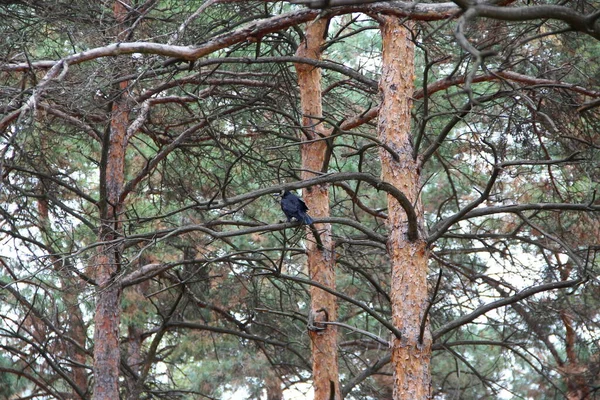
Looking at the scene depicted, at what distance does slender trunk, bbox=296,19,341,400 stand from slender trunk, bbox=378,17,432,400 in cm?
114

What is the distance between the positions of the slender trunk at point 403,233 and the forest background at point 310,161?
0.04ft

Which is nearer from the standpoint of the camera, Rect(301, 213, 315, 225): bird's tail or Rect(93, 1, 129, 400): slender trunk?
Rect(301, 213, 315, 225): bird's tail

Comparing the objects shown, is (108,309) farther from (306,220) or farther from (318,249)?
(306,220)

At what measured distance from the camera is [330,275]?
7789 millimetres

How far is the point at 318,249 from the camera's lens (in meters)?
7.80

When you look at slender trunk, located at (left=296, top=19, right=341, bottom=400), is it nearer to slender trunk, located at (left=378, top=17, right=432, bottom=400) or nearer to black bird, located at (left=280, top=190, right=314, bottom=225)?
black bird, located at (left=280, top=190, right=314, bottom=225)

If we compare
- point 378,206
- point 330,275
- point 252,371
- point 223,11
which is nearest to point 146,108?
point 223,11

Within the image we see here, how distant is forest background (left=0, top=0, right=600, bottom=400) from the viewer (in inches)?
217

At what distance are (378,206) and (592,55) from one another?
5408mm

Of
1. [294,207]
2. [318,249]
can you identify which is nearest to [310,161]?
[318,249]

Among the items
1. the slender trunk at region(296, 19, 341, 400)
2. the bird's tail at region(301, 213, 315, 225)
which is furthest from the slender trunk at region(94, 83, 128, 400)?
the bird's tail at region(301, 213, 315, 225)

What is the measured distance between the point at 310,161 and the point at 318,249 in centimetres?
87

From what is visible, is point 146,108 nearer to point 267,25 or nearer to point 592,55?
point 267,25

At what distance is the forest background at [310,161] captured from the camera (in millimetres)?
5504
